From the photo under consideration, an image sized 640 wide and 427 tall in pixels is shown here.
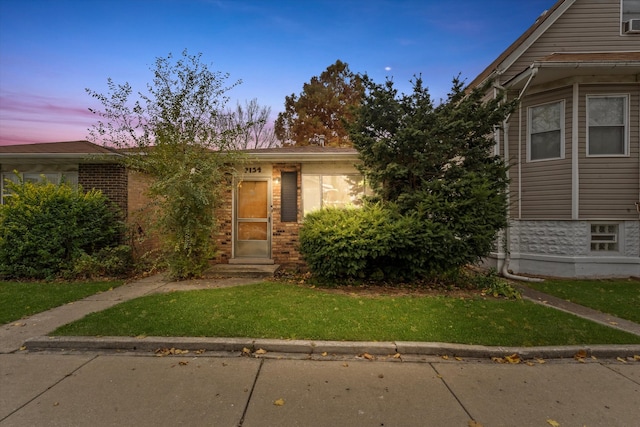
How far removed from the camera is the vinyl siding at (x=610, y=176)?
304 inches

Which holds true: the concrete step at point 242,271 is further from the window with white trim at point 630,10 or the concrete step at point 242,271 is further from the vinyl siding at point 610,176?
the window with white trim at point 630,10

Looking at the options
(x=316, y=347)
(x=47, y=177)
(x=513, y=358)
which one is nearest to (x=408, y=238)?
(x=513, y=358)

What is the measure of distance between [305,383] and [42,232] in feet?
25.3

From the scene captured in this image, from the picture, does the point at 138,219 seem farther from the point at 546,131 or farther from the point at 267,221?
the point at 546,131

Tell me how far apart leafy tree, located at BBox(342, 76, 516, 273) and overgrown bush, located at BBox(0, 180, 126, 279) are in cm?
686

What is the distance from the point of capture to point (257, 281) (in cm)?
704

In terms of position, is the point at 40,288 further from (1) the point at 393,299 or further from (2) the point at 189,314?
(1) the point at 393,299

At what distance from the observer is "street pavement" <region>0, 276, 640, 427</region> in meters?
2.44

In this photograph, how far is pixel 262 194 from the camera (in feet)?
28.6

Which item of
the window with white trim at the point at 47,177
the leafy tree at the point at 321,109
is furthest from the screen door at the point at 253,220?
the leafy tree at the point at 321,109

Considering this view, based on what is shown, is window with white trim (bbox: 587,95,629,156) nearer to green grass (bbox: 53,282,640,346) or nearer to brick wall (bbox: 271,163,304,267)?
green grass (bbox: 53,282,640,346)

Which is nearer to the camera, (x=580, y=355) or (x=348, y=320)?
(x=580, y=355)

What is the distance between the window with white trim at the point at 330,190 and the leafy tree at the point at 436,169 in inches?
49.9

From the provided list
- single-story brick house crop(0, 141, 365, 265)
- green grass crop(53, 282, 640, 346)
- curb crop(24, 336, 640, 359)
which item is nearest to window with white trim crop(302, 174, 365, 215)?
single-story brick house crop(0, 141, 365, 265)
